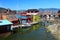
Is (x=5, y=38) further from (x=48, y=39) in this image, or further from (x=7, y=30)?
(x=48, y=39)

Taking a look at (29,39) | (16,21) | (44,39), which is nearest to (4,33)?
(29,39)

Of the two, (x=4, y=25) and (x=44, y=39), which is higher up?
(x=4, y=25)

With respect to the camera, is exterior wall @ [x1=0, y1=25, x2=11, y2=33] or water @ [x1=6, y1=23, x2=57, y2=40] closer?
water @ [x1=6, y1=23, x2=57, y2=40]

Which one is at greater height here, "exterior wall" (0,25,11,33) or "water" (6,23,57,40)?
"exterior wall" (0,25,11,33)

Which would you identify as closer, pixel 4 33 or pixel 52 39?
pixel 52 39

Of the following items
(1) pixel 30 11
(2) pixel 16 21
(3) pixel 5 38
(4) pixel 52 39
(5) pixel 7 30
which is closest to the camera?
(4) pixel 52 39

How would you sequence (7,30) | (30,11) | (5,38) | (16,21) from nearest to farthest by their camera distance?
(5,38) < (7,30) < (16,21) < (30,11)

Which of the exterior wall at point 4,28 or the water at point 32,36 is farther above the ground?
the exterior wall at point 4,28

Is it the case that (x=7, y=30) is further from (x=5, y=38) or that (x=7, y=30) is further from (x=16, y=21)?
(x=16, y=21)

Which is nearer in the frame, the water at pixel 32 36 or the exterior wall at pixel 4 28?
the water at pixel 32 36

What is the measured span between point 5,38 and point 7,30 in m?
3.83

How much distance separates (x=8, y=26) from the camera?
29.5 meters

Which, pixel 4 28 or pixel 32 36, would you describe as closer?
pixel 32 36

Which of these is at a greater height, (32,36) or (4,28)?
(4,28)
